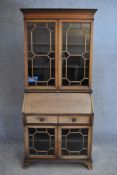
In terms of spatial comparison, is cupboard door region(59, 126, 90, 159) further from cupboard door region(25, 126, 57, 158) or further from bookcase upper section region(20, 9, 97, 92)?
bookcase upper section region(20, 9, 97, 92)

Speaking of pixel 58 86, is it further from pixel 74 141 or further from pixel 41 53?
pixel 74 141

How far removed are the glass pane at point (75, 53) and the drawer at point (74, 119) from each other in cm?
40

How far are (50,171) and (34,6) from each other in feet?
7.16

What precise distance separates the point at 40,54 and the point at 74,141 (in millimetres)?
1132

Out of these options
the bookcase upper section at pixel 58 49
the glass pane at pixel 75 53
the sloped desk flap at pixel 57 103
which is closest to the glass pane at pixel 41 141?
the sloped desk flap at pixel 57 103

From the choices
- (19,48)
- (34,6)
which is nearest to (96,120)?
(19,48)

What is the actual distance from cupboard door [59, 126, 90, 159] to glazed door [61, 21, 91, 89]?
1.69 feet

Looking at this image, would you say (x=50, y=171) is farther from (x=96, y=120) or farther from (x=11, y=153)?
(x=96, y=120)

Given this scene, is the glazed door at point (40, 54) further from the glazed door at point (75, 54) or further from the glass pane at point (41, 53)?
the glazed door at point (75, 54)

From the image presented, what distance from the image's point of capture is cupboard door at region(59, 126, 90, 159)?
2.88 m

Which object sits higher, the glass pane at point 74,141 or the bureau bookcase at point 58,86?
the bureau bookcase at point 58,86

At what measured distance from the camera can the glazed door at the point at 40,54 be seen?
2.83 m

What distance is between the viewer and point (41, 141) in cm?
294

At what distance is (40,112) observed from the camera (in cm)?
284
